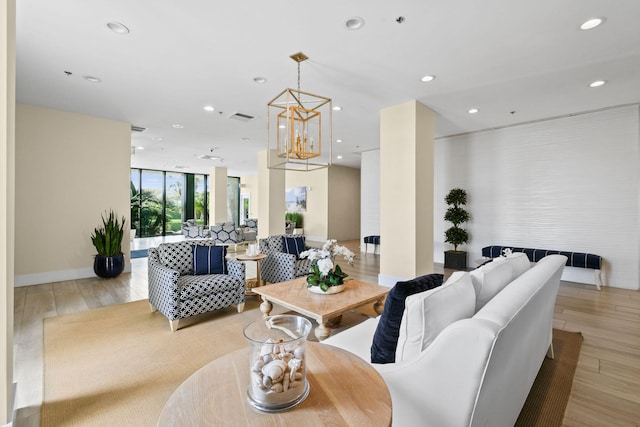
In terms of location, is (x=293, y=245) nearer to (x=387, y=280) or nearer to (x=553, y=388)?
(x=387, y=280)

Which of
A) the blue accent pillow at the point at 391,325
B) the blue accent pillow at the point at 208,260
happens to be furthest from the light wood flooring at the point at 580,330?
the blue accent pillow at the point at 391,325

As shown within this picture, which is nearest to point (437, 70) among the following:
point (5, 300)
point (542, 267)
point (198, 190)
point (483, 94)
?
point (483, 94)

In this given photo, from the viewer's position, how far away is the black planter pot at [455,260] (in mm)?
6172

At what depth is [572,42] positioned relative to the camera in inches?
117

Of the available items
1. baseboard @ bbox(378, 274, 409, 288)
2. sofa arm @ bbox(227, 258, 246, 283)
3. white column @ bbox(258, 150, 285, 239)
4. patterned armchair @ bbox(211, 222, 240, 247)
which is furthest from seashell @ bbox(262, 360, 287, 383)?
patterned armchair @ bbox(211, 222, 240, 247)

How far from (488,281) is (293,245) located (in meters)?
3.42

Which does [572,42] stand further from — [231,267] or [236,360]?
[231,267]

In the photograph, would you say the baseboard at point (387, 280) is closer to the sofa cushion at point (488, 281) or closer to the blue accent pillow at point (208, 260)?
the blue accent pillow at point (208, 260)

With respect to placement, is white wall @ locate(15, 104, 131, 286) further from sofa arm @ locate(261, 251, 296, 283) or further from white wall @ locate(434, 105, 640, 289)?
white wall @ locate(434, 105, 640, 289)

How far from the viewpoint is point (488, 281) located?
1848 mm

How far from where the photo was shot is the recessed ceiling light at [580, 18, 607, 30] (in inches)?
103

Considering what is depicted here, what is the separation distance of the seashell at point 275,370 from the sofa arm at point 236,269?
9.45ft

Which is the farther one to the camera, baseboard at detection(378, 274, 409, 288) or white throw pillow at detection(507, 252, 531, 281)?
baseboard at detection(378, 274, 409, 288)

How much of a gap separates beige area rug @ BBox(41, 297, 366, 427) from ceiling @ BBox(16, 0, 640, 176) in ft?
9.70
